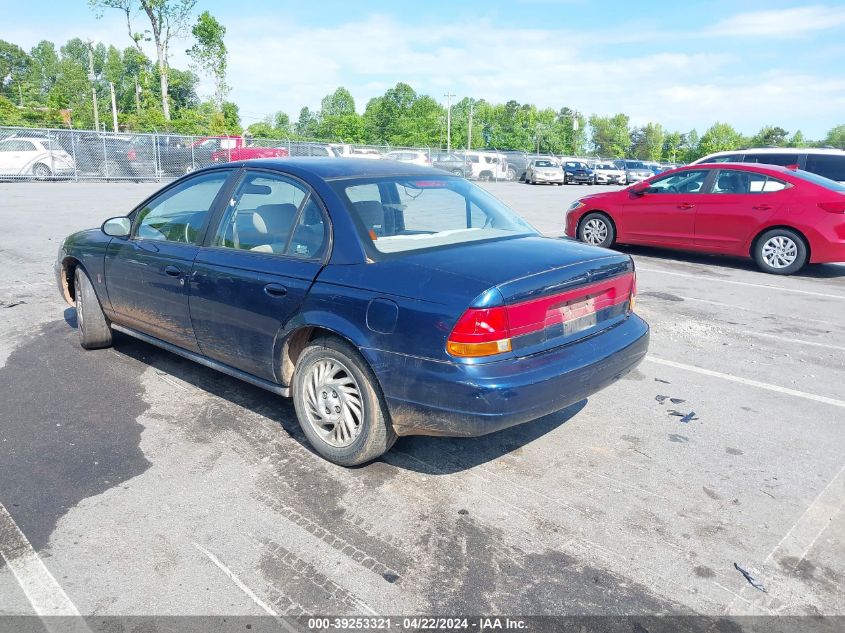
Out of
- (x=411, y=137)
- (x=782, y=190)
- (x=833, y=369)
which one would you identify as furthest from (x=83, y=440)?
(x=411, y=137)

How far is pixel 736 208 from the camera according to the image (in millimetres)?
9578

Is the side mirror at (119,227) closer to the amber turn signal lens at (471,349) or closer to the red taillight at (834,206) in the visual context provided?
the amber turn signal lens at (471,349)

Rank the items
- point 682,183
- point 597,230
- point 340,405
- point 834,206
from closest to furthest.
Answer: point 340,405, point 834,206, point 682,183, point 597,230

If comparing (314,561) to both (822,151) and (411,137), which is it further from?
(411,137)

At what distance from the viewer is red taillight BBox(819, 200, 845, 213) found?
8.85 metres

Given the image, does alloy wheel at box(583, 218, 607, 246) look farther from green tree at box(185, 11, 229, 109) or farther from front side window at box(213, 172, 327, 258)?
green tree at box(185, 11, 229, 109)

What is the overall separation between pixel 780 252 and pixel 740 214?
0.77 m

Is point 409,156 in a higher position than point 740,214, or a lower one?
higher

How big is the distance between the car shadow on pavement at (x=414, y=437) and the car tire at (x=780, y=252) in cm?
648

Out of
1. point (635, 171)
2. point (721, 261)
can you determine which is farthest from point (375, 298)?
point (635, 171)

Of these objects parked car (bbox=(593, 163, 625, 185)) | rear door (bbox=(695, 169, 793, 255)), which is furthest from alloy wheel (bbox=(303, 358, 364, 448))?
parked car (bbox=(593, 163, 625, 185))

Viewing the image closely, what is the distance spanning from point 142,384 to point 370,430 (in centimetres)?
227

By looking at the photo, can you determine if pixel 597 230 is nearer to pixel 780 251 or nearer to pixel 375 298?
pixel 780 251

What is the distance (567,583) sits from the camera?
2674 mm
